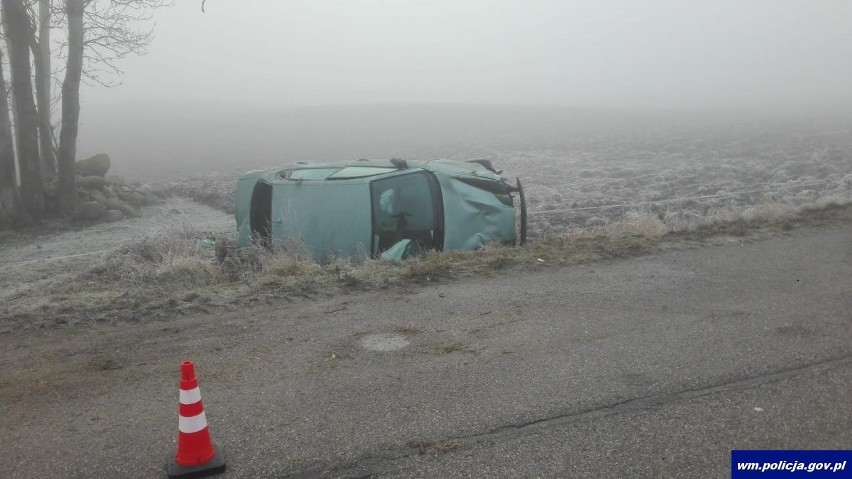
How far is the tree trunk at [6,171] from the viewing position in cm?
1591

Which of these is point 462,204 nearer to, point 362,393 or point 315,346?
point 315,346

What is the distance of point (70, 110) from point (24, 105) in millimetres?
1831

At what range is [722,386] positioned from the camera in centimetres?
509

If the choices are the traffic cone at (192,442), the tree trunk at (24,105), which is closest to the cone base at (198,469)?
the traffic cone at (192,442)

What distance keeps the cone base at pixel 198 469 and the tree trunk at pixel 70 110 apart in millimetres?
15481

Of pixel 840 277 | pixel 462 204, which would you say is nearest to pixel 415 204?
pixel 462 204

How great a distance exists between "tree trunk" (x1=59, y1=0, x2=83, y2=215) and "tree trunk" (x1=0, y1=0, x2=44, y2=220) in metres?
0.70

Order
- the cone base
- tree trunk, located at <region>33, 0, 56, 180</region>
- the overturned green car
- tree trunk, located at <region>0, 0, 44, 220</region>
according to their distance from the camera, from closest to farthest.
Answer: the cone base
the overturned green car
tree trunk, located at <region>0, 0, 44, 220</region>
tree trunk, located at <region>33, 0, 56, 180</region>

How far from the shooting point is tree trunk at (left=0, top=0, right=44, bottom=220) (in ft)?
52.7

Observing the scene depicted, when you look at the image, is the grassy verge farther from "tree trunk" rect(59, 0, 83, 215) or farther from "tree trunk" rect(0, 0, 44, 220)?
"tree trunk" rect(59, 0, 83, 215)

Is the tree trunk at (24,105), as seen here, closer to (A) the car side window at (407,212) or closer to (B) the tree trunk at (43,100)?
(B) the tree trunk at (43,100)

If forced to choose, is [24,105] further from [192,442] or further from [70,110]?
[192,442]

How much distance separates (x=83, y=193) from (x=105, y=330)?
45.4 ft

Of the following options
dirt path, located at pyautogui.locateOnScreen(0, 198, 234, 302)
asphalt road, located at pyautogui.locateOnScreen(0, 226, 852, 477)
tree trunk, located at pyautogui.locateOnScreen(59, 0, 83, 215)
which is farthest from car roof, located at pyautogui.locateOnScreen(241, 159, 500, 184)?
tree trunk, located at pyautogui.locateOnScreen(59, 0, 83, 215)
